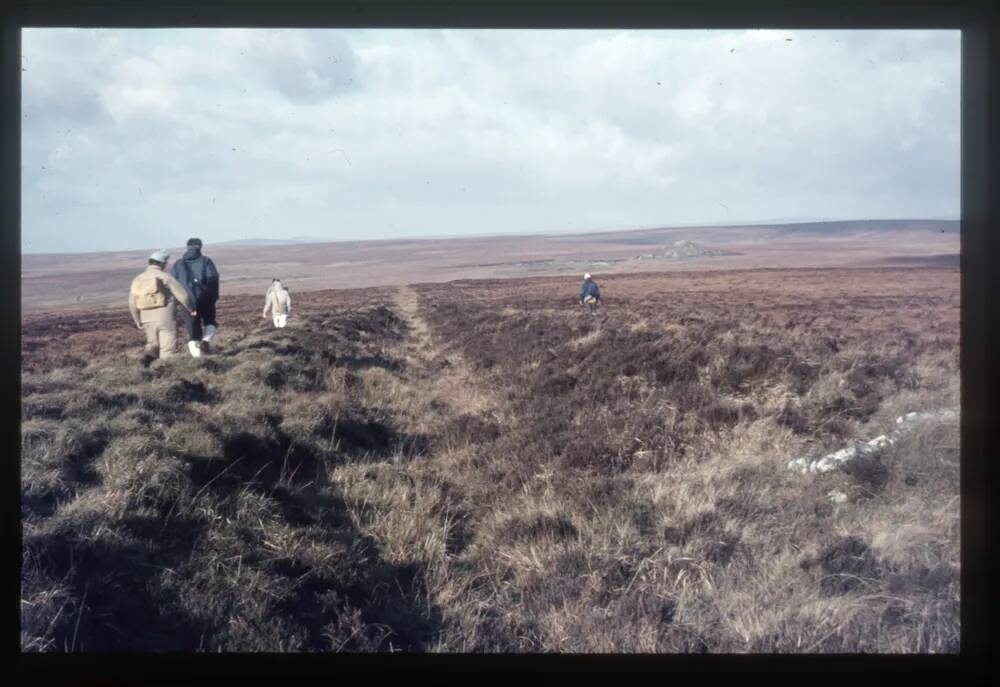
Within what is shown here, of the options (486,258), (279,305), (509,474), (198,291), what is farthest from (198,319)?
(509,474)

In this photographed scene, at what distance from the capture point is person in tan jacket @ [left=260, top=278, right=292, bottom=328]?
3871 millimetres

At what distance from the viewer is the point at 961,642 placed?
3.58 m

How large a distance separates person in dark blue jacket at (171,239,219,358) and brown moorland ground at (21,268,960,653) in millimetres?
86

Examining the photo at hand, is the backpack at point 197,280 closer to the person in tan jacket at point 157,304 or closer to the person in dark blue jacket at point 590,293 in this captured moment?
the person in tan jacket at point 157,304

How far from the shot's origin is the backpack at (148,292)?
379 cm

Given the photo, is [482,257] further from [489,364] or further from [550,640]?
[550,640]

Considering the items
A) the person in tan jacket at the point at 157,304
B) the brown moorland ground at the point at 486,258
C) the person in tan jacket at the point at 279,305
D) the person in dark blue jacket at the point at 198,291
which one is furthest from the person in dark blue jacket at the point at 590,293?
the person in tan jacket at the point at 157,304

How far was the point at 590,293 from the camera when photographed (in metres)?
3.98

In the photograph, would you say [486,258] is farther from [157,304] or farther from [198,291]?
[157,304]

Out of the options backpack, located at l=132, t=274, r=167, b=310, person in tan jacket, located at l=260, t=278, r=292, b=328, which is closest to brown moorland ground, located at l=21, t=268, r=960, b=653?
person in tan jacket, located at l=260, t=278, r=292, b=328

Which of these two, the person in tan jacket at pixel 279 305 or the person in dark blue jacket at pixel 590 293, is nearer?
the person in tan jacket at pixel 279 305

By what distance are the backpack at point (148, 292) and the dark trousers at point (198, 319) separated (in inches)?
4.0

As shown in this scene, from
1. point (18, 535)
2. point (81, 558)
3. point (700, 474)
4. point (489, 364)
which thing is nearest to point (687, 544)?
point (700, 474)

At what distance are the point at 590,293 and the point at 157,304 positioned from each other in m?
1.97
